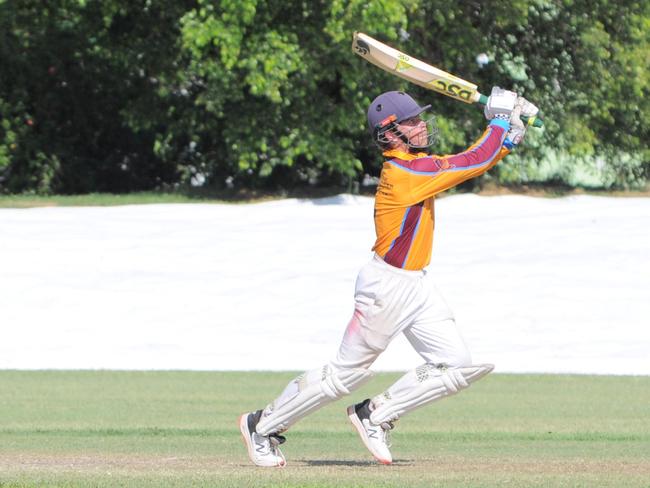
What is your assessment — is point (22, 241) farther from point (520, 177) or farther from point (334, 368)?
point (334, 368)

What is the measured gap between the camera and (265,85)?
23.4 meters

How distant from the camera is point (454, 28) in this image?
83.4ft

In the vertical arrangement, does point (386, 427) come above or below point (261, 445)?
above

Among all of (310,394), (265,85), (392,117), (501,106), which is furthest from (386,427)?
(265,85)

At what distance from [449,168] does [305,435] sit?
4.01 meters

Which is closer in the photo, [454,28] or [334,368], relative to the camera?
[334,368]

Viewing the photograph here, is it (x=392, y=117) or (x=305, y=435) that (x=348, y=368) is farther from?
(x=305, y=435)

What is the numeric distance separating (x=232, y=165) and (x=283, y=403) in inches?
723

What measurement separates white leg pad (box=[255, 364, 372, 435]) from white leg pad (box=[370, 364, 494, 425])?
0.20 meters

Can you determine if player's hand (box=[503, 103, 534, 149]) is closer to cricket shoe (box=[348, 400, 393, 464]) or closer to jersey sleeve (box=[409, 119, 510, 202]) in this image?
jersey sleeve (box=[409, 119, 510, 202])

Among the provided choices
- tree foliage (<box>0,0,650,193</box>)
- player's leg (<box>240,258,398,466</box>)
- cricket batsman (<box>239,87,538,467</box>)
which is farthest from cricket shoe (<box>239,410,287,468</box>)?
tree foliage (<box>0,0,650,193</box>)

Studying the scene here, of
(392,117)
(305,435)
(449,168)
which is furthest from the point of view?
(305,435)

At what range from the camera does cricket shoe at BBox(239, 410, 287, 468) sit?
28.0ft

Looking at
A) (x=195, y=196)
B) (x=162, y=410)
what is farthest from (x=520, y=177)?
(x=162, y=410)
